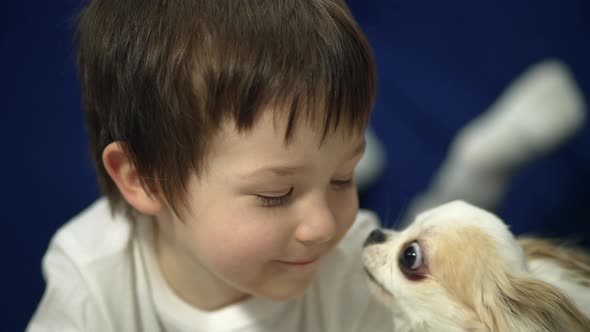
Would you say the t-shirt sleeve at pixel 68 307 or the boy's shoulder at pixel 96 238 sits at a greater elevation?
the boy's shoulder at pixel 96 238

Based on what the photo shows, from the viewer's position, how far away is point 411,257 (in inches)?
29.2

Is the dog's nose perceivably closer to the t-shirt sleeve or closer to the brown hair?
the brown hair

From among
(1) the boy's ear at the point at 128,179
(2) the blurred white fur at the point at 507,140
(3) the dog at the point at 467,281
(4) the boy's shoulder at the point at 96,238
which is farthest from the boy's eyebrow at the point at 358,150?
(2) the blurred white fur at the point at 507,140

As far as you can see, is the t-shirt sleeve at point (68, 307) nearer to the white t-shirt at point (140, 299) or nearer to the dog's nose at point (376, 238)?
the white t-shirt at point (140, 299)

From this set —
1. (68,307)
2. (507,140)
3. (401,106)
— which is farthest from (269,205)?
(401,106)

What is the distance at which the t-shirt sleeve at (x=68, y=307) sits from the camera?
32.6 inches

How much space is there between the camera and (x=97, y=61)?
0.70 metres

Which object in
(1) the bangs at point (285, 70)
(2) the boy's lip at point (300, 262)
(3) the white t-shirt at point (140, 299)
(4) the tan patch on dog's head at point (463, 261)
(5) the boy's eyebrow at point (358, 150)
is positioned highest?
(1) the bangs at point (285, 70)

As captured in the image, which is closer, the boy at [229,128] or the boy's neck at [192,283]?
the boy at [229,128]

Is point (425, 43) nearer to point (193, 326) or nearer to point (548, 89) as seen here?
point (548, 89)

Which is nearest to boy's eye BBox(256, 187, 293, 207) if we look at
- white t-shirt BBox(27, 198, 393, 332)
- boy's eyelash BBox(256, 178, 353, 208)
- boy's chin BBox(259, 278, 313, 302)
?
boy's eyelash BBox(256, 178, 353, 208)

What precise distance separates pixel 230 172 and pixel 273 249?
111 mm

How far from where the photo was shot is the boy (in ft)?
2.05

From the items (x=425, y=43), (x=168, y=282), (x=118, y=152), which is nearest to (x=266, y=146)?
(x=118, y=152)
